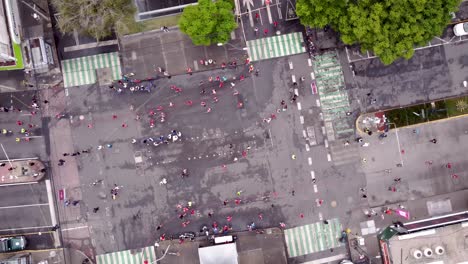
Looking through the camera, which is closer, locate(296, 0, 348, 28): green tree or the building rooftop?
locate(296, 0, 348, 28): green tree

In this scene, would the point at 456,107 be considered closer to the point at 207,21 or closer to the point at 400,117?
the point at 400,117

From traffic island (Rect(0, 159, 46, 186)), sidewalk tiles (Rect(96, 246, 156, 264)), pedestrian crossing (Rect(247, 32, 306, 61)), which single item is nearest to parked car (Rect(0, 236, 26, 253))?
traffic island (Rect(0, 159, 46, 186))

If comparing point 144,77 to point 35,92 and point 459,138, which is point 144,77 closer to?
point 35,92

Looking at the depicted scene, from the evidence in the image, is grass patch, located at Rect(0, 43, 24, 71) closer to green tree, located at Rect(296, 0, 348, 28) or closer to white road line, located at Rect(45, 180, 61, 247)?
white road line, located at Rect(45, 180, 61, 247)

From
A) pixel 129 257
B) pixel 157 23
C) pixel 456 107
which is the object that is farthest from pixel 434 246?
pixel 157 23

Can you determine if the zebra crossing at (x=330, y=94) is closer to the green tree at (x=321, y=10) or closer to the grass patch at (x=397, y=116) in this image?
the grass patch at (x=397, y=116)

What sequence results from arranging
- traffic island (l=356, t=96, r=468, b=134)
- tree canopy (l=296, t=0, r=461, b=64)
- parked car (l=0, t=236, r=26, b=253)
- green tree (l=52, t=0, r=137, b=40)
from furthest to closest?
traffic island (l=356, t=96, r=468, b=134) → parked car (l=0, t=236, r=26, b=253) → green tree (l=52, t=0, r=137, b=40) → tree canopy (l=296, t=0, r=461, b=64)
